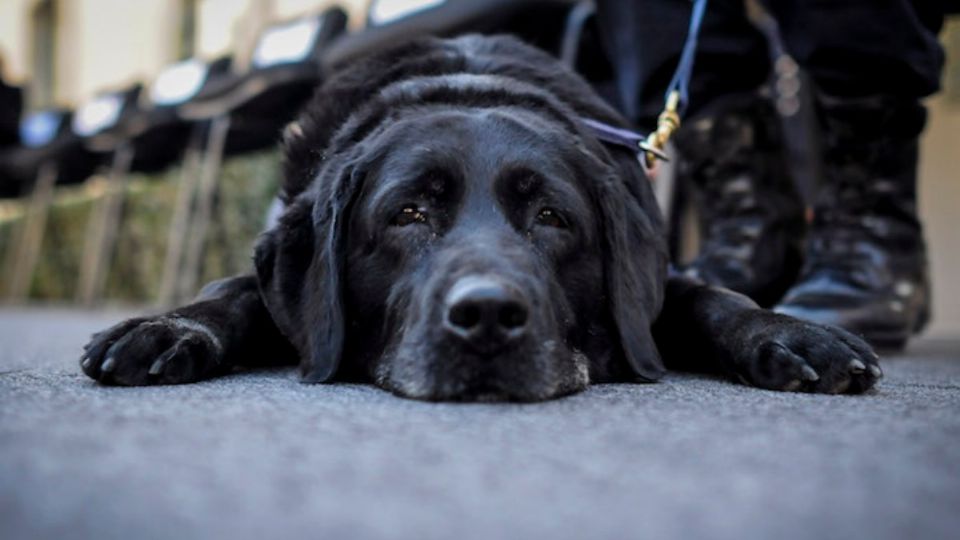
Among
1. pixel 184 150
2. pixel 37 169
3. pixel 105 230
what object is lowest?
pixel 105 230

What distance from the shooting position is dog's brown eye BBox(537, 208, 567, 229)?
1992 mm

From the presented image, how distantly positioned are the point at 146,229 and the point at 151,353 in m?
7.30

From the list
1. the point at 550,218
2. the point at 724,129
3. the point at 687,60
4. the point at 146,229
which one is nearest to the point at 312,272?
the point at 550,218

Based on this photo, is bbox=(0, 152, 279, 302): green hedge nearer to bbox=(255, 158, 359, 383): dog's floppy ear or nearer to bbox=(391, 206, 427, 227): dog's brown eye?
bbox=(255, 158, 359, 383): dog's floppy ear

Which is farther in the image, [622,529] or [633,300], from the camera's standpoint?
[633,300]

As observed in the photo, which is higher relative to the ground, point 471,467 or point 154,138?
point 471,467

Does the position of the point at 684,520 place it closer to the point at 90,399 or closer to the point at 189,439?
the point at 189,439

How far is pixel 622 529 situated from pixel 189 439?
0.59 m

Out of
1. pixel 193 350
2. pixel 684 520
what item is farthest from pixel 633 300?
pixel 684 520

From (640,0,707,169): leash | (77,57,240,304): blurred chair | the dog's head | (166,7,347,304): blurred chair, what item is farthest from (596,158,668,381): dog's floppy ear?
(77,57,240,304): blurred chair

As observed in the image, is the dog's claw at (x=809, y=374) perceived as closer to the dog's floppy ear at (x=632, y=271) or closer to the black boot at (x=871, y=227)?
the dog's floppy ear at (x=632, y=271)

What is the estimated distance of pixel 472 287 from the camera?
61.2 inches

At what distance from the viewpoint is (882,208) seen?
309 centimetres

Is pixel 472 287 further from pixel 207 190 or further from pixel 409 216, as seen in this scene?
pixel 207 190
